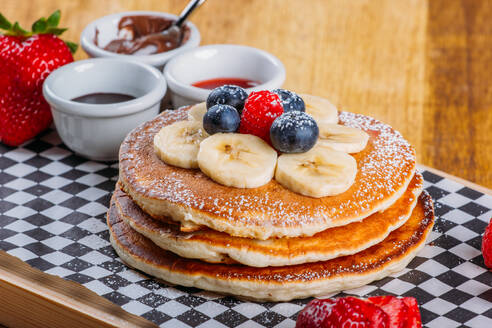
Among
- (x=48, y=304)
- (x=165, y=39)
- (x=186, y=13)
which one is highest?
(x=186, y=13)

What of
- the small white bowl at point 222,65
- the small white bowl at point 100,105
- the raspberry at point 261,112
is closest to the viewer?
the raspberry at point 261,112

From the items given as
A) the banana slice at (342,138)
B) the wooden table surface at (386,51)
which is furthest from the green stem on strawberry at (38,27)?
the banana slice at (342,138)

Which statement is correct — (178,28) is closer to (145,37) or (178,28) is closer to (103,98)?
(145,37)

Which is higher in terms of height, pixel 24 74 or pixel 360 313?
pixel 24 74

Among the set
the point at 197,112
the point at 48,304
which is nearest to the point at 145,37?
the point at 197,112

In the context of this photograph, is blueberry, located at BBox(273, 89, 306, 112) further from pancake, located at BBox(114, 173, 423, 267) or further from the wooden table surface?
the wooden table surface

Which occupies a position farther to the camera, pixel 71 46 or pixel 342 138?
pixel 71 46

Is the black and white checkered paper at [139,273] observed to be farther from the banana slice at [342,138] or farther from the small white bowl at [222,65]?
the small white bowl at [222,65]
